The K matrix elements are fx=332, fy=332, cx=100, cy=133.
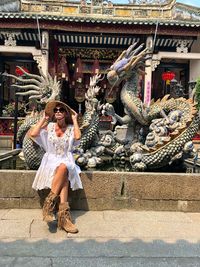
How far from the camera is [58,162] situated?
407cm

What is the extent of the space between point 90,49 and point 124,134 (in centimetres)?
1083

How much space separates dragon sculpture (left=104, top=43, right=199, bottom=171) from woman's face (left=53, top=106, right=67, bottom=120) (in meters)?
1.68

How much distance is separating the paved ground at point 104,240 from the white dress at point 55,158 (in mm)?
467

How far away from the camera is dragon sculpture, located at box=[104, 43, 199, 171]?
5418 millimetres

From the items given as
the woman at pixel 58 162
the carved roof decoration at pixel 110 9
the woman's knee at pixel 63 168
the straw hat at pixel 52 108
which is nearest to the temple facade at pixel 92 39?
the carved roof decoration at pixel 110 9

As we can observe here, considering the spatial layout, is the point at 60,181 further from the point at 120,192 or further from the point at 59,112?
the point at 120,192

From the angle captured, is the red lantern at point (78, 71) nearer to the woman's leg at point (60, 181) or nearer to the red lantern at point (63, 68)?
the red lantern at point (63, 68)

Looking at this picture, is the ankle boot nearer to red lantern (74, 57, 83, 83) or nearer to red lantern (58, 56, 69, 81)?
red lantern (58, 56, 69, 81)

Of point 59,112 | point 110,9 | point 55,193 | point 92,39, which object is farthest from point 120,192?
point 110,9

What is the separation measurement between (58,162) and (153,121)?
249 cm

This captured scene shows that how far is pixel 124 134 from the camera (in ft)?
21.6

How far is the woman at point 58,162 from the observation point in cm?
373

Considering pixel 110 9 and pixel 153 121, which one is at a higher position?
pixel 110 9

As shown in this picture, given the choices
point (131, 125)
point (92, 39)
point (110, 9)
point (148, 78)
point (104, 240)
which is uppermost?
point (110, 9)
